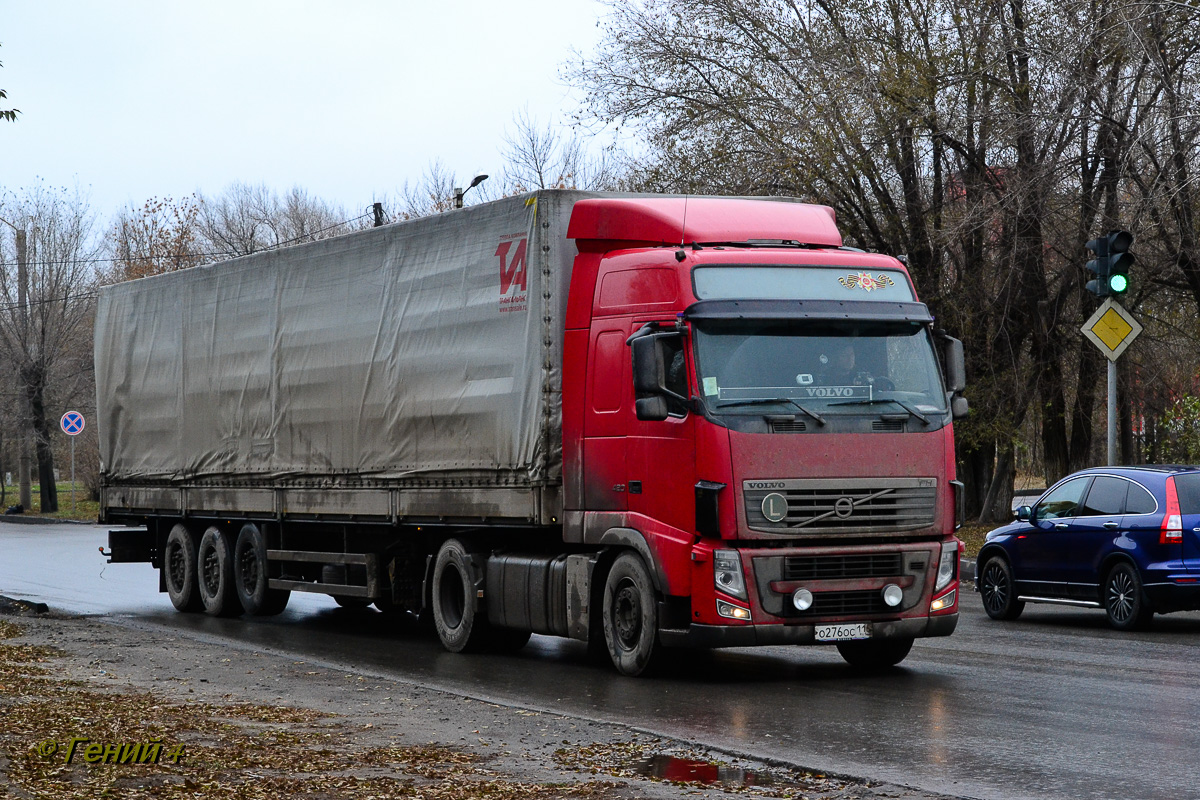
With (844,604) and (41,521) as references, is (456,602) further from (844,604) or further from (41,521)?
(41,521)

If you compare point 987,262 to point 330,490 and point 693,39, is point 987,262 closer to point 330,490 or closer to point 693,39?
point 693,39

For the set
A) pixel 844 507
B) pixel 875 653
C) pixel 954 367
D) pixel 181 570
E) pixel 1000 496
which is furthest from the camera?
pixel 1000 496

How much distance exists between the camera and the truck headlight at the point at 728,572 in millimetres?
10508

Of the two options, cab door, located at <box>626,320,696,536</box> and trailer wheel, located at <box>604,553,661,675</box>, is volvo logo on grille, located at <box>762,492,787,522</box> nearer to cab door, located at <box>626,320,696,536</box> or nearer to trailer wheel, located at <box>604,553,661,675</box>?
cab door, located at <box>626,320,696,536</box>

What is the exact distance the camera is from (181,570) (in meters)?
18.6

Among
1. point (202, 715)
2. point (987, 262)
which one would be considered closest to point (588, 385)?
point (202, 715)

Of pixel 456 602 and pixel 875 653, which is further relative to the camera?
pixel 456 602

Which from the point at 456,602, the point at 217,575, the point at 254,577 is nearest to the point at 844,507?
the point at 456,602

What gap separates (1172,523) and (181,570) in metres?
11.4

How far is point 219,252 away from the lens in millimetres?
66688

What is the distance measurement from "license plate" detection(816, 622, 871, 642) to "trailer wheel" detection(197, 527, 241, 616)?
29.1 feet

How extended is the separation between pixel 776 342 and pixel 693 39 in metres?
18.6

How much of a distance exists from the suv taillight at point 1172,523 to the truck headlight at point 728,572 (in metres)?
5.31

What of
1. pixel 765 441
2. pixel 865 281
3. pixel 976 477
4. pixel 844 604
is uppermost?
pixel 865 281
